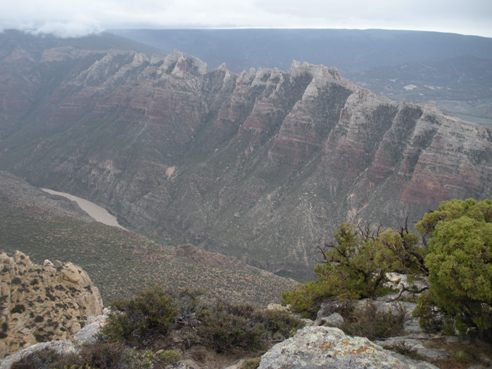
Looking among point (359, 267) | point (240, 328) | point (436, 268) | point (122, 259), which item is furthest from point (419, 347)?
point (122, 259)

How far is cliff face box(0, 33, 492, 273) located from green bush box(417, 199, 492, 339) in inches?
2807

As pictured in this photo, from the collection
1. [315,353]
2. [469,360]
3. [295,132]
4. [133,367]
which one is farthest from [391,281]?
[295,132]

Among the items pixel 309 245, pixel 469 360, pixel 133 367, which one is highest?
pixel 469 360

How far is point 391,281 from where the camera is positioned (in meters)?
27.9

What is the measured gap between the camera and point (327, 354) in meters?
14.3

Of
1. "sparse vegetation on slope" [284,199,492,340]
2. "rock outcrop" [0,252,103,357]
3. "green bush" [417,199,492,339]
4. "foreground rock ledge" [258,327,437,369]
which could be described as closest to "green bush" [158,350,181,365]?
"foreground rock ledge" [258,327,437,369]

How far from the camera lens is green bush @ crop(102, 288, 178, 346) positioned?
20281 mm

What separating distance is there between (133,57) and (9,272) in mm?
166832

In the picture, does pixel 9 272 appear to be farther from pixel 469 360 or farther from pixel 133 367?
pixel 469 360

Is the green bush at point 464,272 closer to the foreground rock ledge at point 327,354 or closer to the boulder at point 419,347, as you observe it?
the boulder at point 419,347

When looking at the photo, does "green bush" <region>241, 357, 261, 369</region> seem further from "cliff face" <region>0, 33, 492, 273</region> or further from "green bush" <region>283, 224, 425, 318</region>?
"cliff face" <region>0, 33, 492, 273</region>

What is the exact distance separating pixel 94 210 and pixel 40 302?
96.6 meters

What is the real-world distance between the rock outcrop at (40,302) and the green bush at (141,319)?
38.8ft

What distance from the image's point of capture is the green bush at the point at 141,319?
20.3 metres
